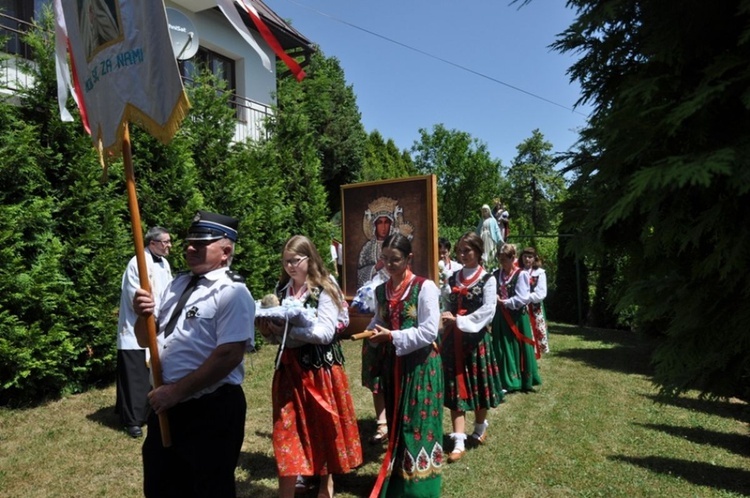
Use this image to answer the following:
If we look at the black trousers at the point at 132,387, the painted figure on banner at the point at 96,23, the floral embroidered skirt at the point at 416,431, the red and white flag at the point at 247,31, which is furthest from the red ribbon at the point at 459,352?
the painted figure on banner at the point at 96,23

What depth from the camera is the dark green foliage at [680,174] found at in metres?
1.58

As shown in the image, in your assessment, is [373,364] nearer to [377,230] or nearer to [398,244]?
[398,244]

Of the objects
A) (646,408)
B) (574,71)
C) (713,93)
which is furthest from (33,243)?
(646,408)

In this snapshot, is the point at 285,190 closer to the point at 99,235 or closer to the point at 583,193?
the point at 99,235

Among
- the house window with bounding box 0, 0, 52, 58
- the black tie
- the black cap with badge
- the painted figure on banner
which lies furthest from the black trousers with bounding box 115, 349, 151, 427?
the house window with bounding box 0, 0, 52, 58

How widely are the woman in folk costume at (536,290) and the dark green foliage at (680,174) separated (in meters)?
5.76

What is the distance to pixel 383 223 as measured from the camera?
24.3ft

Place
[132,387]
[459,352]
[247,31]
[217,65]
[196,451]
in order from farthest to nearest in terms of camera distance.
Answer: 1. [217,65]
2. [132,387]
3. [459,352]
4. [196,451]
5. [247,31]

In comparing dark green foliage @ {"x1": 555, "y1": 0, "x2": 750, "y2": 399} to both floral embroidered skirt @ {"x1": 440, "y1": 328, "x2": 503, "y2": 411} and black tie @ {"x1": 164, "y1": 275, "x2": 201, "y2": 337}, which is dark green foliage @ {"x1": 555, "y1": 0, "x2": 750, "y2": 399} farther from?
floral embroidered skirt @ {"x1": 440, "y1": 328, "x2": 503, "y2": 411}

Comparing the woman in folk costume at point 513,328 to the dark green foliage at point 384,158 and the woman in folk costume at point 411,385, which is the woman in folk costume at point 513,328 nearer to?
the woman in folk costume at point 411,385

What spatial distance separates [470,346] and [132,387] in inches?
140

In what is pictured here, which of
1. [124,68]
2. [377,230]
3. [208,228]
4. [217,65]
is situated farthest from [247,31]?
[217,65]

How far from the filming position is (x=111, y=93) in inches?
105

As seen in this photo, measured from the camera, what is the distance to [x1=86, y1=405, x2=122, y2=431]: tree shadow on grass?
235 inches
